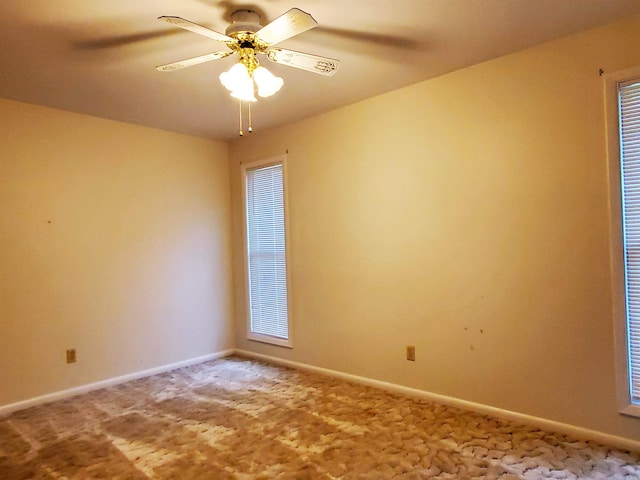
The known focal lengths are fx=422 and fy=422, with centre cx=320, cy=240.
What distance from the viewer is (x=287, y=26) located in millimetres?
1962

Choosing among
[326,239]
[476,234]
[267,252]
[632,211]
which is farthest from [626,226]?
[267,252]

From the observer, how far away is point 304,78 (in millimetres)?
3145

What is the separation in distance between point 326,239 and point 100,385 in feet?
8.01

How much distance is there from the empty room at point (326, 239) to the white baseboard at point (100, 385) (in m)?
0.02

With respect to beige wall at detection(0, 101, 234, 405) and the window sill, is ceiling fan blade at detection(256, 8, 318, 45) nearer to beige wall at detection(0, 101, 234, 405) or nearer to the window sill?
beige wall at detection(0, 101, 234, 405)

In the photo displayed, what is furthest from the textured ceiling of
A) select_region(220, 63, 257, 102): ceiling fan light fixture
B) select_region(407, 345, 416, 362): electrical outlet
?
select_region(407, 345, 416, 362): electrical outlet

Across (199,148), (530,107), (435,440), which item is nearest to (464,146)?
(530,107)

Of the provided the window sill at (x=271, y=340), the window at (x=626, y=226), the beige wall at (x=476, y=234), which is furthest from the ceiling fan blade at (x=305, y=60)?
the window sill at (x=271, y=340)

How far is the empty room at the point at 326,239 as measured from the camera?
2.38 m

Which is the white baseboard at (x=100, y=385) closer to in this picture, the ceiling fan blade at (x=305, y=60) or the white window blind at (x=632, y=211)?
the ceiling fan blade at (x=305, y=60)

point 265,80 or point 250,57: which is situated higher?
point 250,57

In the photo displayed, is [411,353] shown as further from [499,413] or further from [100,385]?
[100,385]

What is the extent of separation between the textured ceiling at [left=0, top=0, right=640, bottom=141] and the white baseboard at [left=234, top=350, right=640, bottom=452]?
95.0 inches

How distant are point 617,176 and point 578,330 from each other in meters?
0.94
